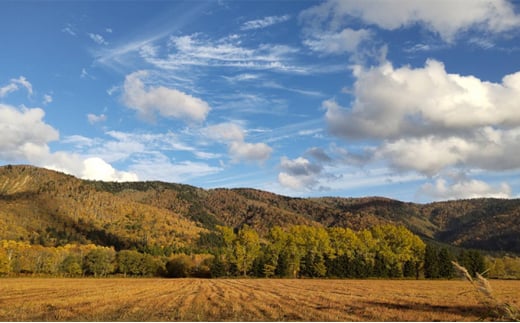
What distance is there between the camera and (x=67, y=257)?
16200 centimetres

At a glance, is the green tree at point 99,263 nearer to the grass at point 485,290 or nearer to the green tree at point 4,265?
the green tree at point 4,265

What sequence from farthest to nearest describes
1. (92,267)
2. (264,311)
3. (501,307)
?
(92,267) → (264,311) → (501,307)

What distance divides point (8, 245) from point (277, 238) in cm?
12582

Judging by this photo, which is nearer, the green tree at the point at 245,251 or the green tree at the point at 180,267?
the green tree at the point at 245,251

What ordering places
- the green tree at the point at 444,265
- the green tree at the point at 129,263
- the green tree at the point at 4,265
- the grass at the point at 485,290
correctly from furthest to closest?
the green tree at the point at 129,263
the green tree at the point at 4,265
the green tree at the point at 444,265
the grass at the point at 485,290

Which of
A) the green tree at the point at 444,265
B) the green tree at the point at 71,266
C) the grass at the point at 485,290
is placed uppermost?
the grass at the point at 485,290

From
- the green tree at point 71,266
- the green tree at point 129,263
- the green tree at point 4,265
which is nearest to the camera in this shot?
the green tree at point 4,265

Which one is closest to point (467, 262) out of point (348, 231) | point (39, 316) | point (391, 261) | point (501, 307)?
point (391, 261)

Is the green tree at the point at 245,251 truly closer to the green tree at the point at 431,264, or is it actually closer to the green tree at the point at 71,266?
the green tree at the point at 431,264

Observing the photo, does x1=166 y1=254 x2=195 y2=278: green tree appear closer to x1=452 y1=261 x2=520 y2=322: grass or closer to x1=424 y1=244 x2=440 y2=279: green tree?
x1=424 y1=244 x2=440 y2=279: green tree

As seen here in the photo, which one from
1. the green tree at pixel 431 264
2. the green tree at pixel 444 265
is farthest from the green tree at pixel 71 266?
the green tree at pixel 444 265

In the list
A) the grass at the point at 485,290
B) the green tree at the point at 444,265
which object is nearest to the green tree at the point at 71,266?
the green tree at the point at 444,265

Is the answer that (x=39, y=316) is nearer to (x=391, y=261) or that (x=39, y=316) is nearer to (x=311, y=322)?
(x=311, y=322)

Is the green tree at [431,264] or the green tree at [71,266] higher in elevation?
the green tree at [431,264]
